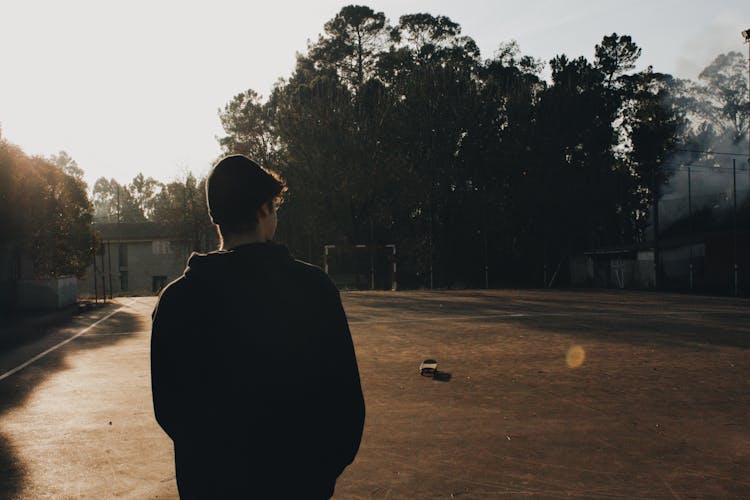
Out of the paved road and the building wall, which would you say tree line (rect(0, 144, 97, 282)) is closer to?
the paved road

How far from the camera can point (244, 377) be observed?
2.25 metres

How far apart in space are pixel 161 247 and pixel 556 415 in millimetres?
67021

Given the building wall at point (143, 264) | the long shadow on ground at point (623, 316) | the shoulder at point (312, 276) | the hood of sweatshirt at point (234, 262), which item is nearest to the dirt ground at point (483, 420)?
the long shadow on ground at point (623, 316)

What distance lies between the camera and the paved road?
5434 mm

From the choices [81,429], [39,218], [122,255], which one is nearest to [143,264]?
[122,255]

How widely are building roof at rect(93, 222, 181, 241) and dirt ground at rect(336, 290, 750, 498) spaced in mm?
57943

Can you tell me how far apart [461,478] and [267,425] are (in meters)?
3.49

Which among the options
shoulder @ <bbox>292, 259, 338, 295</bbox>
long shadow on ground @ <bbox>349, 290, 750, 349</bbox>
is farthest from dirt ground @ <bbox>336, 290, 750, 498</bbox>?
shoulder @ <bbox>292, 259, 338, 295</bbox>

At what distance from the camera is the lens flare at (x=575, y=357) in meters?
11.2

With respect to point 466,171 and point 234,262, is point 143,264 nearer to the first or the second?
point 466,171

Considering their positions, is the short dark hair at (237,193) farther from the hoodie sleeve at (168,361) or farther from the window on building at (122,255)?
the window on building at (122,255)

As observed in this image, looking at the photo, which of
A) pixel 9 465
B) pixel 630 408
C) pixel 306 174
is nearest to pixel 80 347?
pixel 9 465

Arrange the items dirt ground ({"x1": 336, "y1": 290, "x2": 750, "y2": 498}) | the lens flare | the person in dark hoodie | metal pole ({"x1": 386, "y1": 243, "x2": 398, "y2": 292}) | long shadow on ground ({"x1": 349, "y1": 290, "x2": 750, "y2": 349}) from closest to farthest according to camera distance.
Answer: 1. the person in dark hoodie
2. dirt ground ({"x1": 336, "y1": 290, "x2": 750, "y2": 498})
3. the lens flare
4. long shadow on ground ({"x1": 349, "y1": 290, "x2": 750, "y2": 349})
5. metal pole ({"x1": 386, "y1": 243, "x2": 398, "y2": 292})

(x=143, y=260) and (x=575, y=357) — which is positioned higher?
(x=143, y=260)
